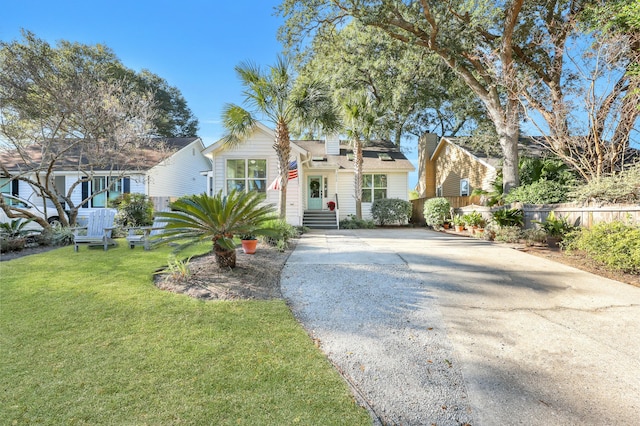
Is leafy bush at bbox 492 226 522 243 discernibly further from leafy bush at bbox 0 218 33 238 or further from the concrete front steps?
leafy bush at bbox 0 218 33 238

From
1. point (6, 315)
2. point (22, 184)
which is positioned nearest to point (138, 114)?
point (22, 184)

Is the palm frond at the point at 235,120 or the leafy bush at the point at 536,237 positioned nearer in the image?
the leafy bush at the point at 536,237

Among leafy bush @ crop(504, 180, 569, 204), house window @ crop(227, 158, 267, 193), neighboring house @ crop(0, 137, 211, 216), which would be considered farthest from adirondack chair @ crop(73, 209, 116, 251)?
Answer: leafy bush @ crop(504, 180, 569, 204)

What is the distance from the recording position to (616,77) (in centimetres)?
941

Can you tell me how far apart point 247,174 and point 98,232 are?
6.24m

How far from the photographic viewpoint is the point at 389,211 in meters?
17.4

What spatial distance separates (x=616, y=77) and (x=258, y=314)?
12506 millimetres

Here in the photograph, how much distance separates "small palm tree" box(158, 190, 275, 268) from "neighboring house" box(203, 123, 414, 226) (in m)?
8.16

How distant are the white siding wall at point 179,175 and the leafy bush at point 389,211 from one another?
12381 mm

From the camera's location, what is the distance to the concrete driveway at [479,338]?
7.82ft

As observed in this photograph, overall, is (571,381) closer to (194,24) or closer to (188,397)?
(188,397)

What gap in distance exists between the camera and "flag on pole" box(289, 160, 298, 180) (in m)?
13.3

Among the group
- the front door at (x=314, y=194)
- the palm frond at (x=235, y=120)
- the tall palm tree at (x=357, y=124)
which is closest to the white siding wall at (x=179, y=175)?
the palm frond at (x=235, y=120)

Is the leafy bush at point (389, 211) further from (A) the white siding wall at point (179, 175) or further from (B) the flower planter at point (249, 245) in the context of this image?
(A) the white siding wall at point (179, 175)
